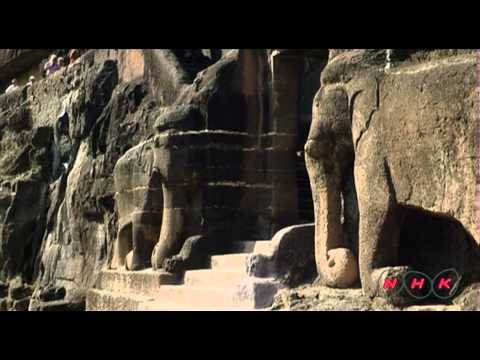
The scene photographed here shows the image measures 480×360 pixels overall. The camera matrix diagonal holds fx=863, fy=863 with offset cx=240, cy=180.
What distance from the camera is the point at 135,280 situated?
34.4 ft

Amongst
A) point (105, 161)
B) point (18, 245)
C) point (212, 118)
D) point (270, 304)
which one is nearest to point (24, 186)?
point (18, 245)

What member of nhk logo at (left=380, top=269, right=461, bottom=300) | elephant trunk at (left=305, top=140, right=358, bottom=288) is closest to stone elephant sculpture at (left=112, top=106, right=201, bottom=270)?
elephant trunk at (left=305, top=140, right=358, bottom=288)

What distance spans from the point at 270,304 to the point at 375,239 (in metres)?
1.39

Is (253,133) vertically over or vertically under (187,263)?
over

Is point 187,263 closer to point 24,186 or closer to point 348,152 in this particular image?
point 348,152

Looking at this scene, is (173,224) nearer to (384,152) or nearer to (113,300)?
(113,300)

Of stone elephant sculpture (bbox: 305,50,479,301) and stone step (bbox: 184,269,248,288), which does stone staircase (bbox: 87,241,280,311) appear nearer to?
stone step (bbox: 184,269,248,288)

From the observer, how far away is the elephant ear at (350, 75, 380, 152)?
680 cm

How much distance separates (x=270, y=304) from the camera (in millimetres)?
7602

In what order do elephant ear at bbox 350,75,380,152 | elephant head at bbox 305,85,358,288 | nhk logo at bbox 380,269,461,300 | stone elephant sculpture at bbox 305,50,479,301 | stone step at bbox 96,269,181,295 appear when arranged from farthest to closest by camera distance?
stone step at bbox 96,269,181,295 < elephant head at bbox 305,85,358,288 < elephant ear at bbox 350,75,380,152 < nhk logo at bbox 380,269,461,300 < stone elephant sculpture at bbox 305,50,479,301

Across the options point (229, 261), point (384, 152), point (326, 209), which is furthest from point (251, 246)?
point (384, 152)

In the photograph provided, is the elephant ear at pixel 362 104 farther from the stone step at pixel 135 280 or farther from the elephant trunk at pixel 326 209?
the stone step at pixel 135 280

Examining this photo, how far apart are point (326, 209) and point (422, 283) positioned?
137 cm

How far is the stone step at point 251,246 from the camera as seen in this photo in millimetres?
9086
